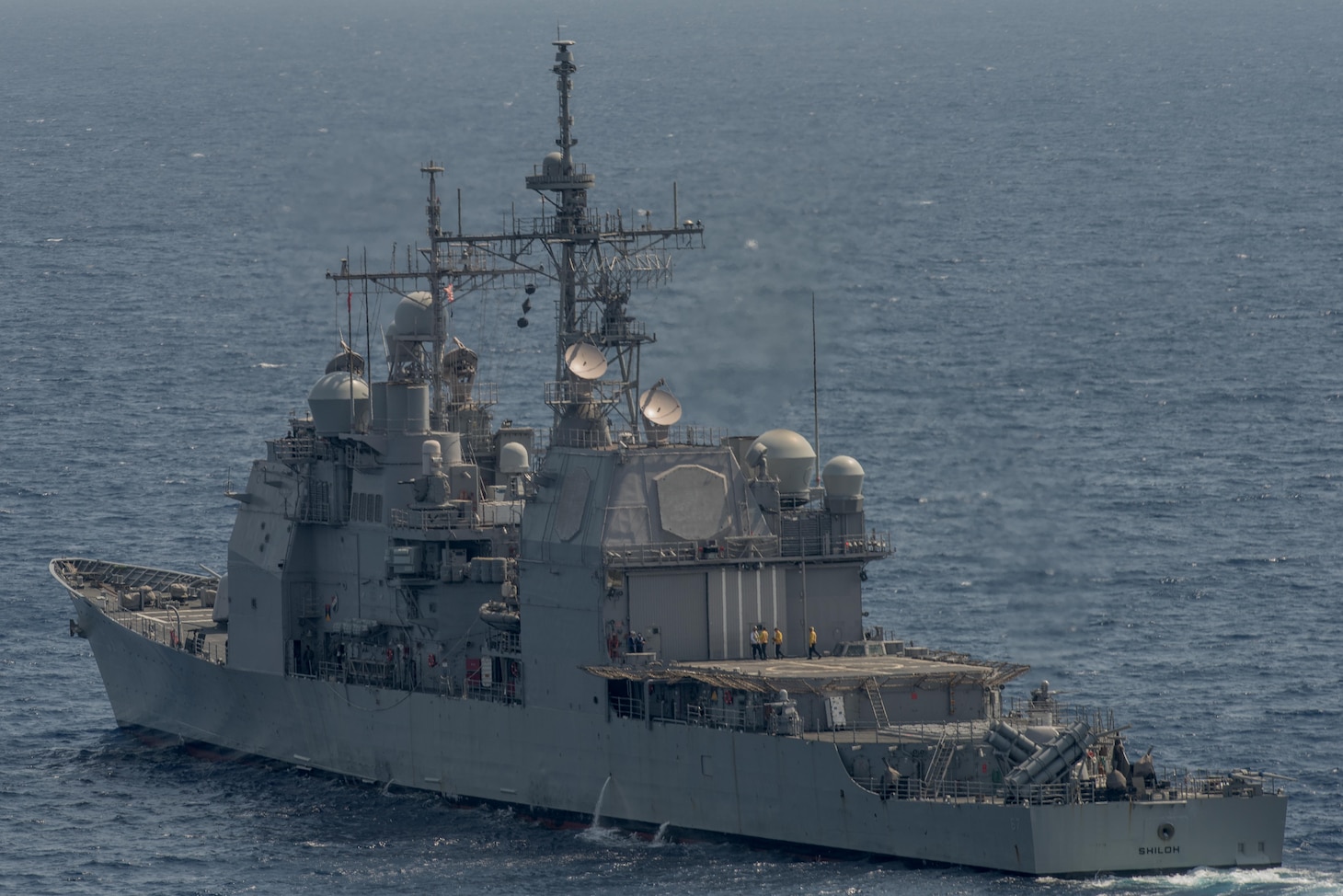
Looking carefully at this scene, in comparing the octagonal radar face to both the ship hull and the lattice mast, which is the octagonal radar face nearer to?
the lattice mast

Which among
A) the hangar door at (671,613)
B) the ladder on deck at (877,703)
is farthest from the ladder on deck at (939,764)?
the hangar door at (671,613)

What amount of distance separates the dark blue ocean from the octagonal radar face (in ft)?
30.8

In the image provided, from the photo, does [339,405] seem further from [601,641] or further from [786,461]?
[601,641]

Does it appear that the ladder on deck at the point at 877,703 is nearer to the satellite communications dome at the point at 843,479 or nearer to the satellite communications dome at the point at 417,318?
the satellite communications dome at the point at 843,479

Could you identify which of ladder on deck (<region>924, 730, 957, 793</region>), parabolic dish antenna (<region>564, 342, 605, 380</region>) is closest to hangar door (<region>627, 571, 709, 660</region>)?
parabolic dish antenna (<region>564, 342, 605, 380</region>)

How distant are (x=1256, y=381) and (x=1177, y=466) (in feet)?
52.7

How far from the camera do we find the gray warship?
197ft

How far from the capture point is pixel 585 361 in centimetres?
6831

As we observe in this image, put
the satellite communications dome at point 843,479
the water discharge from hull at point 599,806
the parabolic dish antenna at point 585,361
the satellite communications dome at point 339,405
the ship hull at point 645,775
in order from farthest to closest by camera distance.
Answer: the satellite communications dome at point 339,405
the satellite communications dome at point 843,479
the parabolic dish antenna at point 585,361
the water discharge from hull at point 599,806
the ship hull at point 645,775

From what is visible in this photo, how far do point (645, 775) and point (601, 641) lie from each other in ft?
10.5

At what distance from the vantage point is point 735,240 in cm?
8594

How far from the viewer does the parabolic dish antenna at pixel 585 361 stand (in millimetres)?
68125

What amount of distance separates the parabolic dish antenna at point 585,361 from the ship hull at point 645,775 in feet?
25.8

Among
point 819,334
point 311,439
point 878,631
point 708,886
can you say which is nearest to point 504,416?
point 819,334
